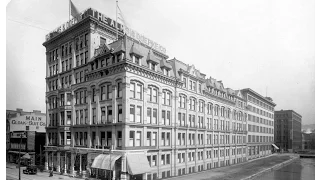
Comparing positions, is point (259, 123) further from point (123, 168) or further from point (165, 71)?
point (123, 168)

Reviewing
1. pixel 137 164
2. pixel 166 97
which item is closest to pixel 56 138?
pixel 137 164

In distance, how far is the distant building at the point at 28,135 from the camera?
3791 centimetres

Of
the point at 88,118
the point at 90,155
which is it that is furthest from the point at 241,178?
the point at 88,118

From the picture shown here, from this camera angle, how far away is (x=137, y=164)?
997 inches

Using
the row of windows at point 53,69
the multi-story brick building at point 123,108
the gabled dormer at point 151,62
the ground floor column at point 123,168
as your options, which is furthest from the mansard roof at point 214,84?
the row of windows at point 53,69

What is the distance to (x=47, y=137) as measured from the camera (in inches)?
1495

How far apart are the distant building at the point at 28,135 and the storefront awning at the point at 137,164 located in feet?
69.8

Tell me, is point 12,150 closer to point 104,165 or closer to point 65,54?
point 65,54

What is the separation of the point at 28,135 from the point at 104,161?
20.9 metres

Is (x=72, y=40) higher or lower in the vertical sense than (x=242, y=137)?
higher

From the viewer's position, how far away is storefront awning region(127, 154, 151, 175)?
80.6 feet

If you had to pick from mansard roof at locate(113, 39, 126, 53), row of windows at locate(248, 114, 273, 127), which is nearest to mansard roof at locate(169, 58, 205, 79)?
mansard roof at locate(113, 39, 126, 53)

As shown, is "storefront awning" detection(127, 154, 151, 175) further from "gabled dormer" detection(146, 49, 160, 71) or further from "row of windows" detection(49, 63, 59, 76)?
"row of windows" detection(49, 63, 59, 76)

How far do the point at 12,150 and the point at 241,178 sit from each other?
38469 mm
